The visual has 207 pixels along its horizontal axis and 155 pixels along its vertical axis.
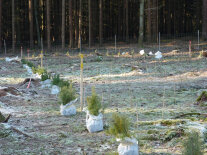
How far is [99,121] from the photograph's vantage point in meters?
6.61

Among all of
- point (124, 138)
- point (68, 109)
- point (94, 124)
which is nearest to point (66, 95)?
point (68, 109)

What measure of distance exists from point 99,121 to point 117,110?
1.73 metres

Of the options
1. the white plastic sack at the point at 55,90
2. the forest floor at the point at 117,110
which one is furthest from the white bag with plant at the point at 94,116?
the white plastic sack at the point at 55,90

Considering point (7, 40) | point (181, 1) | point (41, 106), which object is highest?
point (181, 1)

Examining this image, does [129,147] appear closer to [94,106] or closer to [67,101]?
[94,106]

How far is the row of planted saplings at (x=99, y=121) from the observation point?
4.99 metres

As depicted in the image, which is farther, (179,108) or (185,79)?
(185,79)

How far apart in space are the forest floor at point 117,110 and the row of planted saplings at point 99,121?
0.50 feet

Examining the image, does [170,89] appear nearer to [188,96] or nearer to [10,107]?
[188,96]

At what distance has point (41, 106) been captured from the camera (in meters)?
9.37

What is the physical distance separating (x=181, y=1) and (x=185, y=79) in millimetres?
32869

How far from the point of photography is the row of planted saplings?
4.99 m

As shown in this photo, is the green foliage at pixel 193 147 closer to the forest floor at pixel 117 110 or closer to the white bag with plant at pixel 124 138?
the white bag with plant at pixel 124 138

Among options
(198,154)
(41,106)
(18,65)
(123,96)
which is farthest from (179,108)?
(18,65)
